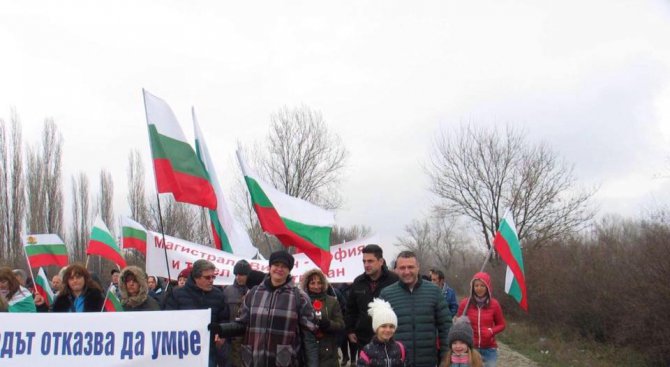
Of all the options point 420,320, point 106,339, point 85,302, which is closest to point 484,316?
point 420,320

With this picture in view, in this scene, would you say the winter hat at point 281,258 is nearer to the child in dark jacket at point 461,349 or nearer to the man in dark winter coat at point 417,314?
the man in dark winter coat at point 417,314

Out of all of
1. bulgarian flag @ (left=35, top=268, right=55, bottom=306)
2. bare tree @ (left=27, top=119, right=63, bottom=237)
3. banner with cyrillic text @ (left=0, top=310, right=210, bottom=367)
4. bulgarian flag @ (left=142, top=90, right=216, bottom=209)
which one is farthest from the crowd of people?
bare tree @ (left=27, top=119, right=63, bottom=237)

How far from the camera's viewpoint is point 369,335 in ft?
21.1

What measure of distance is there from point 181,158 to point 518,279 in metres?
4.24

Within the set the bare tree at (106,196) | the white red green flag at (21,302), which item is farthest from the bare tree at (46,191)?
the white red green flag at (21,302)

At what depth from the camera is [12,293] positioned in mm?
6695

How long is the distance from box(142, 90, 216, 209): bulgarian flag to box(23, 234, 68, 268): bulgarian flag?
604 centimetres

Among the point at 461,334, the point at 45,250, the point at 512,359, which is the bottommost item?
the point at 512,359

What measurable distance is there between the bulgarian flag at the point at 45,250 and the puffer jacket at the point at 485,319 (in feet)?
26.3

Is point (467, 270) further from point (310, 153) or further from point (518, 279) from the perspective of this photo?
point (518, 279)

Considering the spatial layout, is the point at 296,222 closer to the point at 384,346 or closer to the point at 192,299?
the point at 192,299

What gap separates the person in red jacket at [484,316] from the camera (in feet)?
25.1

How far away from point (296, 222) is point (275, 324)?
108 inches

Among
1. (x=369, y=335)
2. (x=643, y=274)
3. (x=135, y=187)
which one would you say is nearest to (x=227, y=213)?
(x=369, y=335)
